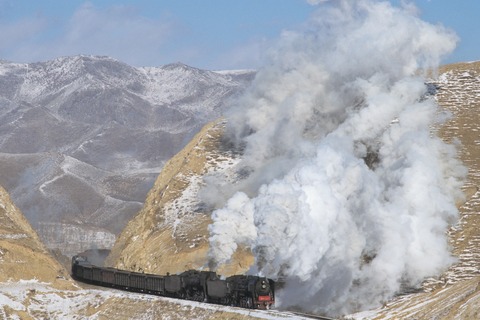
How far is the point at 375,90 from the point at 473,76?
855 inches

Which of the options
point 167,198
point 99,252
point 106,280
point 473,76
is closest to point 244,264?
point 106,280

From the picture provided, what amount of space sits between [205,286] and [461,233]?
92.3 ft

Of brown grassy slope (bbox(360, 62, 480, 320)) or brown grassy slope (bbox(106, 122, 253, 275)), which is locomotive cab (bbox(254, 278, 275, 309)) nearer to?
brown grassy slope (bbox(360, 62, 480, 320))

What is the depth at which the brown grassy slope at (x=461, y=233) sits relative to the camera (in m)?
60.3

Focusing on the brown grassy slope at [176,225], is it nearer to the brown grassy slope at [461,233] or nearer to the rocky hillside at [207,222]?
the rocky hillside at [207,222]

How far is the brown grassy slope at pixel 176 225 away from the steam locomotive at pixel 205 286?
1034cm

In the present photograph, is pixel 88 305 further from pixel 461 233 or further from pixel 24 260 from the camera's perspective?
pixel 461 233

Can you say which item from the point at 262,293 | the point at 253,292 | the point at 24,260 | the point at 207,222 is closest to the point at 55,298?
the point at 24,260

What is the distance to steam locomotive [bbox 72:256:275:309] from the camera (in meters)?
62.6

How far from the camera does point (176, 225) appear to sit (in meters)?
108

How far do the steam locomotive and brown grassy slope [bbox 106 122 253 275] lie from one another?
10.3 metres

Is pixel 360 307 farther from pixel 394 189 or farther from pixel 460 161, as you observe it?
pixel 460 161

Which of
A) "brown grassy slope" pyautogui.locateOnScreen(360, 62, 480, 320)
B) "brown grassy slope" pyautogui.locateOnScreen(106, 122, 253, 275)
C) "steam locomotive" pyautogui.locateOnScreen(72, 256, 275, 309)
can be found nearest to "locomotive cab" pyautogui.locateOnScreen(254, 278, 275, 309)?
"steam locomotive" pyautogui.locateOnScreen(72, 256, 275, 309)

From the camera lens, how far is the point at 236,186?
110688 mm
